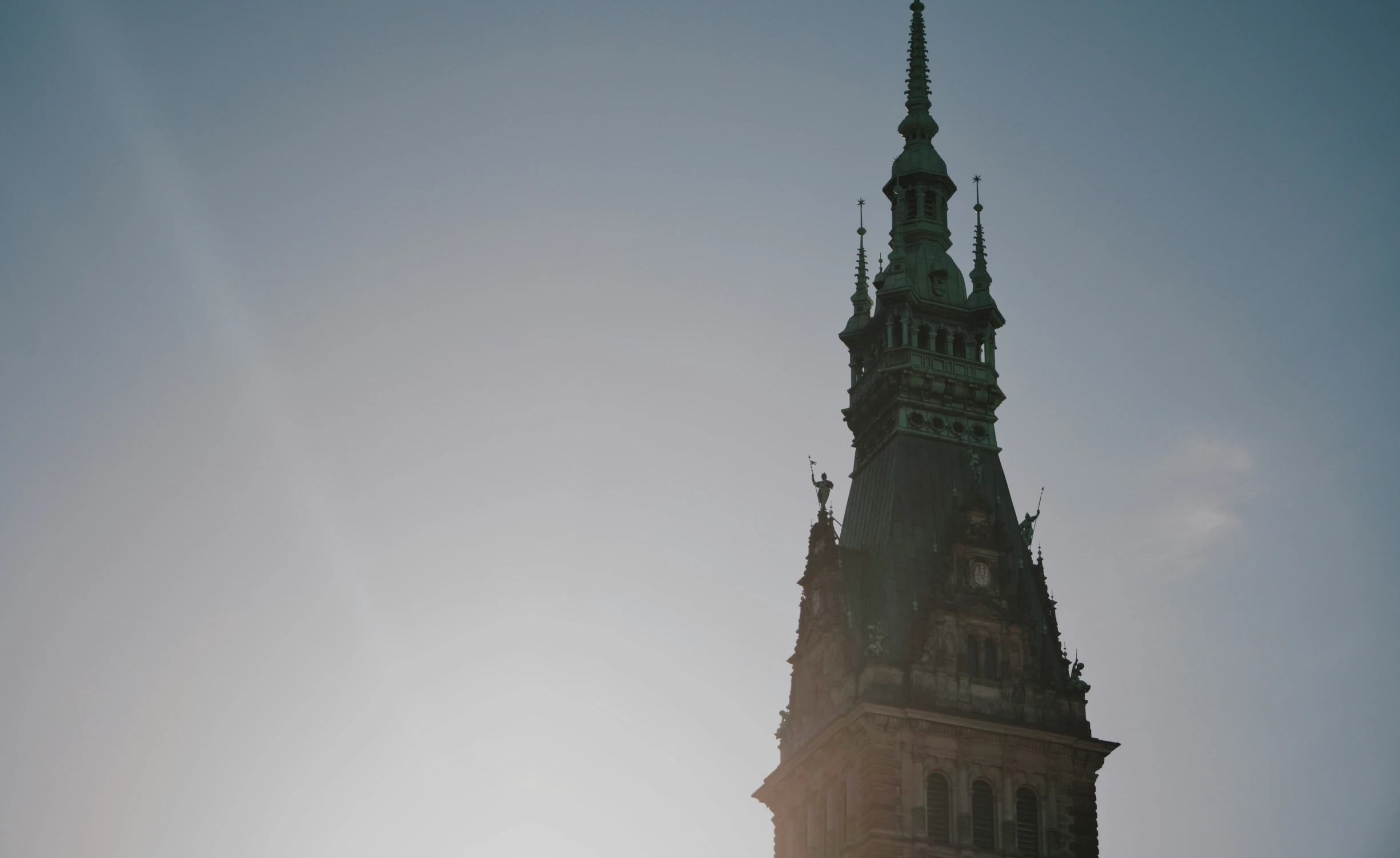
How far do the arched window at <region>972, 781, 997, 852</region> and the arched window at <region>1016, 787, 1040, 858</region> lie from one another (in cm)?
120

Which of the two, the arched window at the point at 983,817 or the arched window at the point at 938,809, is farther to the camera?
the arched window at the point at 983,817

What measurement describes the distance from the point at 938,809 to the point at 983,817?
230 centimetres

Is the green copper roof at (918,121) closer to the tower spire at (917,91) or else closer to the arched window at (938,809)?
the tower spire at (917,91)

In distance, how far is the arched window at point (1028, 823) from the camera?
82125mm

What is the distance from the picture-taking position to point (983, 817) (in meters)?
82.1

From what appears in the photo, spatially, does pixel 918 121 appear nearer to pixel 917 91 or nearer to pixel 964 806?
pixel 917 91

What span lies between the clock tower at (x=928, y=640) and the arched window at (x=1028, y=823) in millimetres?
84

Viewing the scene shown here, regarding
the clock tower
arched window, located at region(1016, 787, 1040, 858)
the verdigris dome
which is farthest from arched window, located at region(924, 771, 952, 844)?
the verdigris dome

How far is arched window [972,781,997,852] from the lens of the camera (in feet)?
267

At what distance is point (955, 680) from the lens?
84438 mm

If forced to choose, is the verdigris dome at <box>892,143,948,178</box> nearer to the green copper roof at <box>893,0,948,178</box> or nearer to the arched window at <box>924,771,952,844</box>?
the green copper roof at <box>893,0,948,178</box>

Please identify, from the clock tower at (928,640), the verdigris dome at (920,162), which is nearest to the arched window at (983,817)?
the clock tower at (928,640)

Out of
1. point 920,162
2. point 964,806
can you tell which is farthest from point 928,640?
point 920,162

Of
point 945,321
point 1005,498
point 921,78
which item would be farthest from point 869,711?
point 921,78
